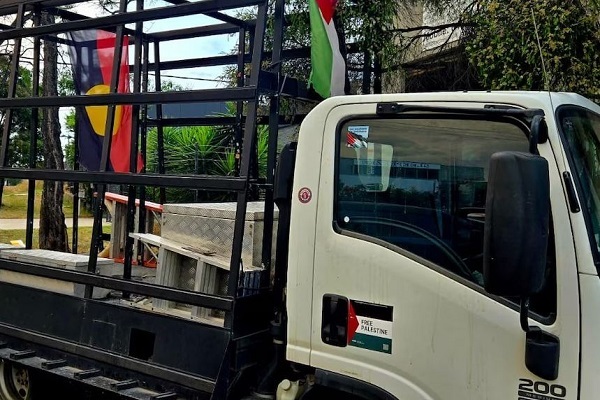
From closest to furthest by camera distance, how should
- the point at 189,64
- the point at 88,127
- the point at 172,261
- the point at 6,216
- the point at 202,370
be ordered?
the point at 202,370, the point at 172,261, the point at 88,127, the point at 189,64, the point at 6,216

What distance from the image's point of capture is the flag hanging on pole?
3.45m

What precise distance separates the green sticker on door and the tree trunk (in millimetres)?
6901

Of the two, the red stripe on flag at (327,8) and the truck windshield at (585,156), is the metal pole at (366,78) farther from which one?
the truck windshield at (585,156)

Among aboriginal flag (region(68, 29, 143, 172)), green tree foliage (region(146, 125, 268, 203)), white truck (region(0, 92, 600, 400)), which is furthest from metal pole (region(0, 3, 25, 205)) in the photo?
green tree foliage (region(146, 125, 268, 203))

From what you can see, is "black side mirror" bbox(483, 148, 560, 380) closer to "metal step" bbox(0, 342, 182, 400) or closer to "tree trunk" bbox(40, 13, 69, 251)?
"metal step" bbox(0, 342, 182, 400)

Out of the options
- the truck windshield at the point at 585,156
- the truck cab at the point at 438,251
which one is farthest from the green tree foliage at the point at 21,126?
the truck windshield at the point at 585,156

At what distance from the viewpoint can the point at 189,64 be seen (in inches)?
230

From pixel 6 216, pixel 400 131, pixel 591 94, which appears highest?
pixel 591 94

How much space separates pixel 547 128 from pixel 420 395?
1.19m

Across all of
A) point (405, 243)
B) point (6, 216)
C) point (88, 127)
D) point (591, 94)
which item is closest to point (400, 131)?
point (405, 243)

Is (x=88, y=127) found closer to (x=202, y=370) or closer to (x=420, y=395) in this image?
(x=202, y=370)

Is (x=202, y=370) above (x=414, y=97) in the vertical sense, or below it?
below

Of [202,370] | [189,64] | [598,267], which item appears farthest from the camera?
[189,64]

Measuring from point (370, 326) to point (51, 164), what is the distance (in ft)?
25.4
